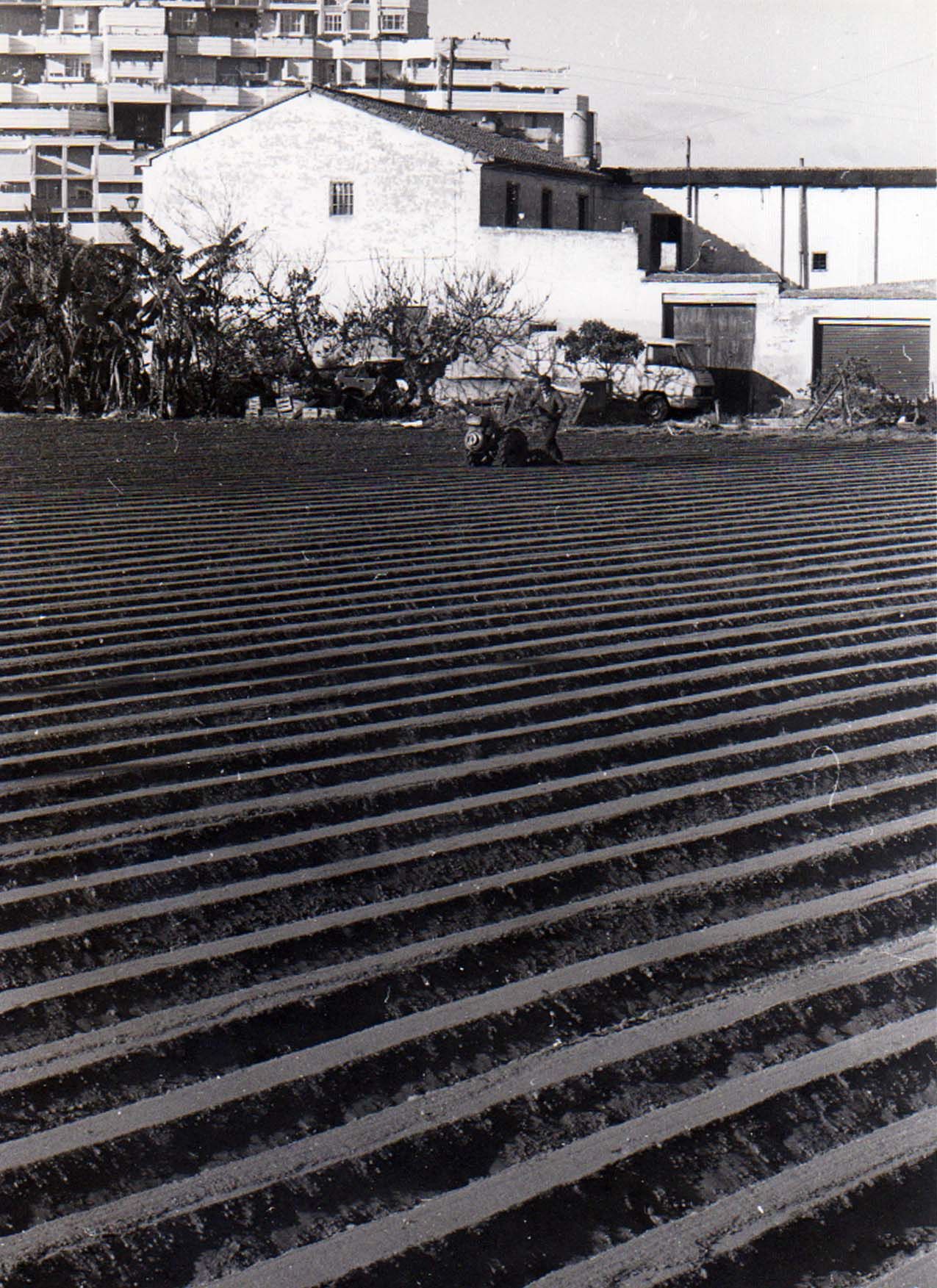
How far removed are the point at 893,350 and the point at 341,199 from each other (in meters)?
15.7

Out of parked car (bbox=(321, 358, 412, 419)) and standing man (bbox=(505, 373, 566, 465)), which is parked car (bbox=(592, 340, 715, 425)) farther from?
standing man (bbox=(505, 373, 566, 465))

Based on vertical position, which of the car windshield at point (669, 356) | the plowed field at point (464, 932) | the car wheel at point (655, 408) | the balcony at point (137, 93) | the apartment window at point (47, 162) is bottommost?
the plowed field at point (464, 932)

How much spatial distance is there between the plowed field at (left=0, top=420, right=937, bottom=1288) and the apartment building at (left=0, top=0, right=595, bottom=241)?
70565 millimetres

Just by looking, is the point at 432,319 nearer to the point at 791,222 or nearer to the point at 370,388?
the point at 370,388

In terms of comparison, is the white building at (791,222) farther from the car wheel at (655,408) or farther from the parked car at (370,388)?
the parked car at (370,388)

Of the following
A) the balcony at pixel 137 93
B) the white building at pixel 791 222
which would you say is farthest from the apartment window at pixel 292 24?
the white building at pixel 791 222

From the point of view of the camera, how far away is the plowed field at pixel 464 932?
296 centimetres

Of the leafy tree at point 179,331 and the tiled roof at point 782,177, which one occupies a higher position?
the tiled roof at point 782,177

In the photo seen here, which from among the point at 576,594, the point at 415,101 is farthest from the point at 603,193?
the point at 576,594

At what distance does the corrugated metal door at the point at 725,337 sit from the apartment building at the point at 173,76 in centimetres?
3509

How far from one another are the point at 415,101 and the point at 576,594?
81019mm

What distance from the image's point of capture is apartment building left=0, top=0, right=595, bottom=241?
81.0 m

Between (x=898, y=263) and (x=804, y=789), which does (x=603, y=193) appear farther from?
(x=804, y=789)

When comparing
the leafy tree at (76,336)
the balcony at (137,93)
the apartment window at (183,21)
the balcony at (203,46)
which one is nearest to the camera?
the leafy tree at (76,336)
